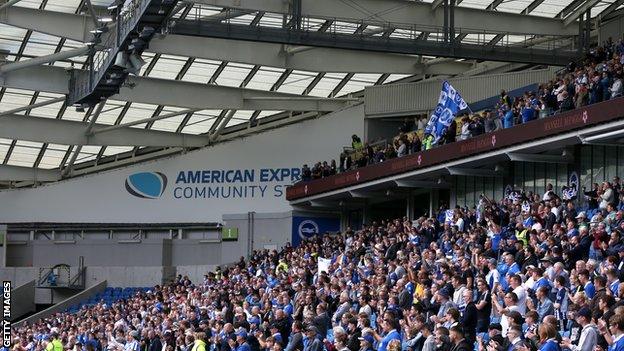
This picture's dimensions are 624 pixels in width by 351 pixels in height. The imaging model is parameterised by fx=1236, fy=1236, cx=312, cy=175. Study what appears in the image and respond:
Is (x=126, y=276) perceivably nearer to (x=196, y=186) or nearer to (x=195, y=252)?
(x=195, y=252)

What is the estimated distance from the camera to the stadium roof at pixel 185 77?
121 feet

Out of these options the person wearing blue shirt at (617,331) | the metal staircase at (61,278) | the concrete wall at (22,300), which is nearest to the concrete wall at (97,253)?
the metal staircase at (61,278)

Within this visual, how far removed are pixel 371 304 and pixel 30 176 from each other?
31833mm

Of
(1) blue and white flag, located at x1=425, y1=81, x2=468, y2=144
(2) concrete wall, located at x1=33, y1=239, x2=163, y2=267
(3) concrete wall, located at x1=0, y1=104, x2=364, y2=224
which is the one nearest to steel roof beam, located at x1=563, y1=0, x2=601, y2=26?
(1) blue and white flag, located at x1=425, y1=81, x2=468, y2=144

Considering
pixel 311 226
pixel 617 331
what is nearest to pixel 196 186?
pixel 311 226

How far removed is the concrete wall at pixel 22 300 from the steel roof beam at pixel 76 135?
20.2 ft

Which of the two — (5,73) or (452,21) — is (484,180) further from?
(5,73)

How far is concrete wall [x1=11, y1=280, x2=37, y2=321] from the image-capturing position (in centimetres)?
4731

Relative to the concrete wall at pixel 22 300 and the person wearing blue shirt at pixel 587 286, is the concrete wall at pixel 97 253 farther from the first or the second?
the person wearing blue shirt at pixel 587 286

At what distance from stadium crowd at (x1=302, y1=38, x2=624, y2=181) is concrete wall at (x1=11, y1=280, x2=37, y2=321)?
15.1 metres

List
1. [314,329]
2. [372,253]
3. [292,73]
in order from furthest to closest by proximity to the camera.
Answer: [292,73] < [372,253] < [314,329]

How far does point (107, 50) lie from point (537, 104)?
10748 mm

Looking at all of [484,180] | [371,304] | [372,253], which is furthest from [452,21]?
[371,304]

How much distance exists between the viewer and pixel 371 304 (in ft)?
68.0
